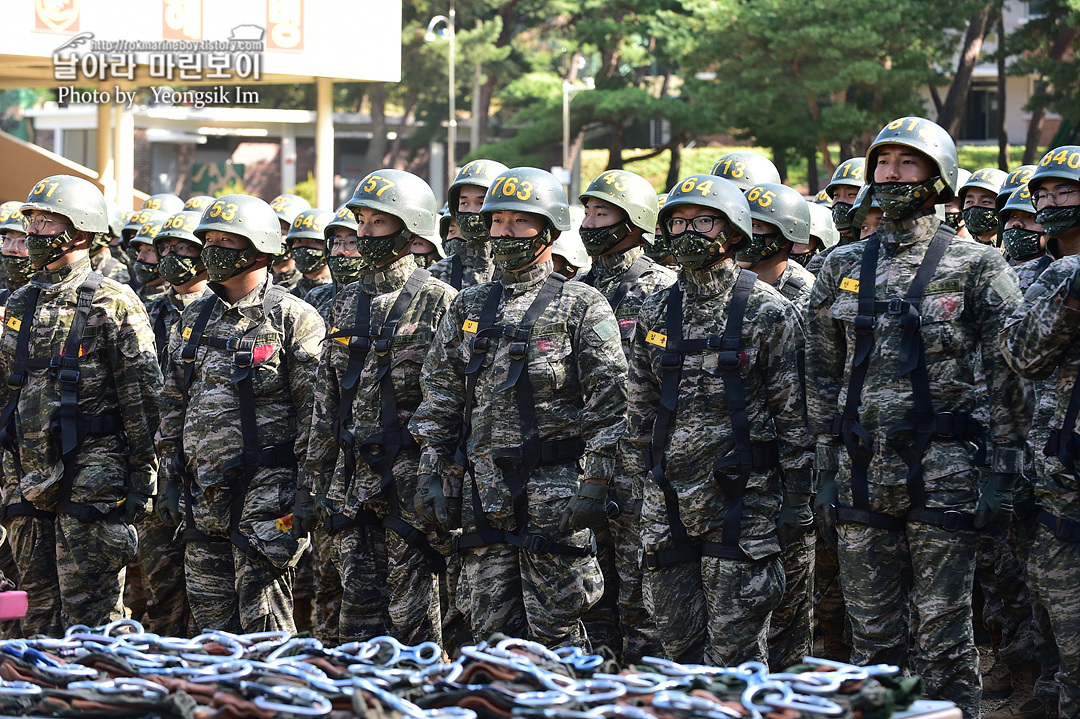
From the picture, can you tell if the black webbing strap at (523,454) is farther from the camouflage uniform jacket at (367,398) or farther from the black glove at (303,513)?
the black glove at (303,513)

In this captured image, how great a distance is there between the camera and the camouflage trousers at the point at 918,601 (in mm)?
5738

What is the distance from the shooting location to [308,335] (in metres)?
7.53

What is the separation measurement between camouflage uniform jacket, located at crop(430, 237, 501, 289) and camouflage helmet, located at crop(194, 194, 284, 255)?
6.46ft

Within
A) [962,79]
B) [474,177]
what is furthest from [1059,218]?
[962,79]

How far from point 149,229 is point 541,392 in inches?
216

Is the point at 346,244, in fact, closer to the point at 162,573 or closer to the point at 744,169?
the point at 162,573

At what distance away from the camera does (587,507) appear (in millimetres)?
6016

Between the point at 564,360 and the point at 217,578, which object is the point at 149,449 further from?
the point at 564,360

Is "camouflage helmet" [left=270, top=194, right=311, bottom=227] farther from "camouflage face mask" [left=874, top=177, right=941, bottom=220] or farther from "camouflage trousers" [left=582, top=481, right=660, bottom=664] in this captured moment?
"camouflage face mask" [left=874, top=177, right=941, bottom=220]

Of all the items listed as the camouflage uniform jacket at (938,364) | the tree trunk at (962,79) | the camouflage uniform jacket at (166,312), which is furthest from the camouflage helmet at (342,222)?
the tree trunk at (962,79)

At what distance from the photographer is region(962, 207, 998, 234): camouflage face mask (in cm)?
951

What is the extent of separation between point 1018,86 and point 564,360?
4465cm

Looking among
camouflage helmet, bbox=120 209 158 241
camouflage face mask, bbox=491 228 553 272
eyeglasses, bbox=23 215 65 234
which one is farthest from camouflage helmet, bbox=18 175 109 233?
camouflage face mask, bbox=491 228 553 272

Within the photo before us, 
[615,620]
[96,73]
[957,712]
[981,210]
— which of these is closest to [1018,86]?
[96,73]
